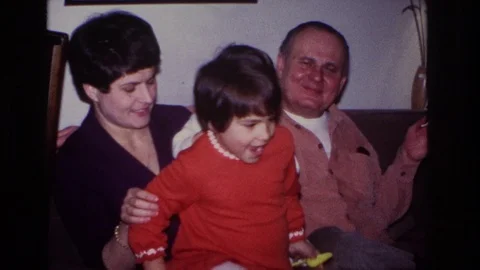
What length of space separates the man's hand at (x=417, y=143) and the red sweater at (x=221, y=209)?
51 centimetres

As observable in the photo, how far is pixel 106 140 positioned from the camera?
1.14m

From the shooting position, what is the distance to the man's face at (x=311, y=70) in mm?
1376

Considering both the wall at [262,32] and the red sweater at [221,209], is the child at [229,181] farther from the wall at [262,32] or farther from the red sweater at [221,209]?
the wall at [262,32]

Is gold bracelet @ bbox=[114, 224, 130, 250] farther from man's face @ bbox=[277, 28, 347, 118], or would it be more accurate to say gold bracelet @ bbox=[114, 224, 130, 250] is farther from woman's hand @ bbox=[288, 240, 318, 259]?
man's face @ bbox=[277, 28, 347, 118]

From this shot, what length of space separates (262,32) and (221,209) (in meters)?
0.59

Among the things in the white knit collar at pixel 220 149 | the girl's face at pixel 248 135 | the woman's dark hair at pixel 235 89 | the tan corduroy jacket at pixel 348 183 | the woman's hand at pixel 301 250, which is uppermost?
the woman's dark hair at pixel 235 89

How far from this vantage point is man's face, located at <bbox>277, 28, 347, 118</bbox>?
138 cm

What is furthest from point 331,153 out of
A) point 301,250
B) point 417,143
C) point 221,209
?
point 221,209

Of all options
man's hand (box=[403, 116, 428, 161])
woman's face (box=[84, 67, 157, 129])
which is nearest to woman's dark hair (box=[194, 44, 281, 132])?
woman's face (box=[84, 67, 157, 129])

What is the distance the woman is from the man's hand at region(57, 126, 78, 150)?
5 centimetres

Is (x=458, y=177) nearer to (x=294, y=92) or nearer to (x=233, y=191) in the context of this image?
(x=233, y=191)

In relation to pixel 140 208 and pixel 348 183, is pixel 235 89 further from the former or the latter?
pixel 348 183

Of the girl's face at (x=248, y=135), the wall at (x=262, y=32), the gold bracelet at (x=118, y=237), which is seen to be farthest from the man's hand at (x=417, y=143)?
the gold bracelet at (x=118, y=237)

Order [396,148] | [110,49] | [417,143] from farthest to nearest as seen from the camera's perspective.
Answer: [396,148] < [417,143] < [110,49]
